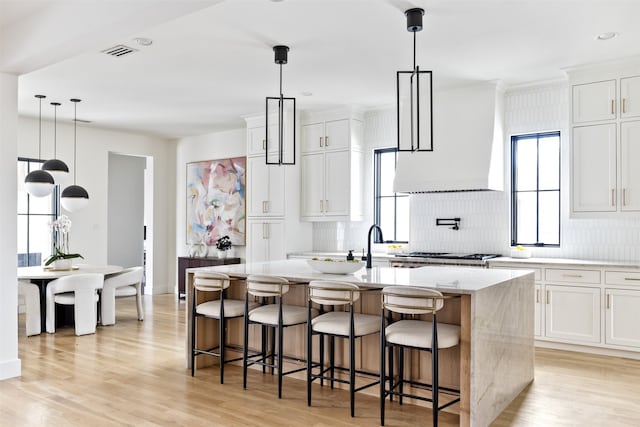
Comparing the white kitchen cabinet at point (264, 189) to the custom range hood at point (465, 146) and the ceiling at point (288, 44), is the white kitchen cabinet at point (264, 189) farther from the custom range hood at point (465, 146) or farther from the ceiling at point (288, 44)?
the custom range hood at point (465, 146)

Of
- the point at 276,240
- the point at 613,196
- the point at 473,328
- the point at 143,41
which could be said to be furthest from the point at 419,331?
the point at 276,240

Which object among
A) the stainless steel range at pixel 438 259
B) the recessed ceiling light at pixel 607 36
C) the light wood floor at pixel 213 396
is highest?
the recessed ceiling light at pixel 607 36

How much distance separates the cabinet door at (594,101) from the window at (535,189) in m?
0.66

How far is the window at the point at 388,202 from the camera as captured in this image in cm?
714

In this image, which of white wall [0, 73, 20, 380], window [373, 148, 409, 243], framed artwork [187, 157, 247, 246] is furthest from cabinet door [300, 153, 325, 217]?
white wall [0, 73, 20, 380]

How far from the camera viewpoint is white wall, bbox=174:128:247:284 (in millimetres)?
8758

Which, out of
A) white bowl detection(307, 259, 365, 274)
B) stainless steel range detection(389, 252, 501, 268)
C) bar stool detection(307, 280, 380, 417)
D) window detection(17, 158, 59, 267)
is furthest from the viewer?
window detection(17, 158, 59, 267)

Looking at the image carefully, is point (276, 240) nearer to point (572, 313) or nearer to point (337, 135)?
point (337, 135)

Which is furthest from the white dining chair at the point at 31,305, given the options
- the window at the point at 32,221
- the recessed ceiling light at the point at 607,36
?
the recessed ceiling light at the point at 607,36

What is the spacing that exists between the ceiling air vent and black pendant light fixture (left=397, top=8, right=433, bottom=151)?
250cm

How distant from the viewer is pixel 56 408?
3656 millimetres

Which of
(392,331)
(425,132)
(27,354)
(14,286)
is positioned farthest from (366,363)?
(27,354)

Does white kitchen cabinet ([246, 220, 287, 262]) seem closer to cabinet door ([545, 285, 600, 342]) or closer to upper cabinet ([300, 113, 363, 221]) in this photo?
upper cabinet ([300, 113, 363, 221])

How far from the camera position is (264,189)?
300 inches
